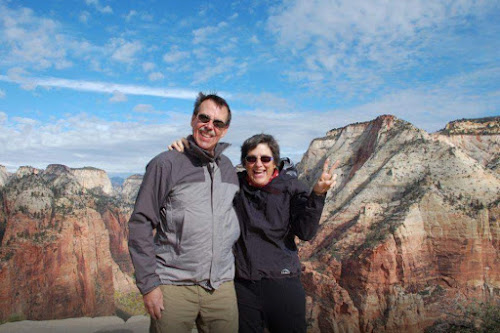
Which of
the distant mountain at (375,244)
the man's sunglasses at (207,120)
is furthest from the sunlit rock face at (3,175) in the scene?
the man's sunglasses at (207,120)

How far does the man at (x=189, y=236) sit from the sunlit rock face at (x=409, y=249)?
2043cm

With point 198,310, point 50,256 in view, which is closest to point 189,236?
point 198,310

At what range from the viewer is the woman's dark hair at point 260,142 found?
479 centimetres

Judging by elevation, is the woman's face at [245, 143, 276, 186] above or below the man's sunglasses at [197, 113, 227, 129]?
below

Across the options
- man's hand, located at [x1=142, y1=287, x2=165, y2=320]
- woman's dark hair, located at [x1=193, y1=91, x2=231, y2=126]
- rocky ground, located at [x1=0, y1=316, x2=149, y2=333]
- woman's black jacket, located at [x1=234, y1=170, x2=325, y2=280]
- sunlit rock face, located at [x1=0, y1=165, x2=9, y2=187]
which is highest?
sunlit rock face, located at [x1=0, y1=165, x2=9, y2=187]

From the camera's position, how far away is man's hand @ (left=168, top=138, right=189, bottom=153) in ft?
13.8

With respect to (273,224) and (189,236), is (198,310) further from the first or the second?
(273,224)

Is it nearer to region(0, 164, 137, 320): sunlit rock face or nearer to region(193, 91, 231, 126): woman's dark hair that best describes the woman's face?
region(193, 91, 231, 126): woman's dark hair

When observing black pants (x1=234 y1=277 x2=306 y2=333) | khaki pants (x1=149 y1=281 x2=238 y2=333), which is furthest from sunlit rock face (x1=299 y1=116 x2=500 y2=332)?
khaki pants (x1=149 y1=281 x2=238 y2=333)

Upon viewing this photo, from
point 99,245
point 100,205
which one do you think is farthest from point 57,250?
point 100,205

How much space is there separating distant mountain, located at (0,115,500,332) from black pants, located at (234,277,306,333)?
1973 centimetres

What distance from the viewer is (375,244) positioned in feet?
75.6

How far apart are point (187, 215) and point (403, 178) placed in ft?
93.0

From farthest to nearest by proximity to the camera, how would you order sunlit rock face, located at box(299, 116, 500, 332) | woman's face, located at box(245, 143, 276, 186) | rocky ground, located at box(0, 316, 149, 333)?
sunlit rock face, located at box(299, 116, 500, 332) → rocky ground, located at box(0, 316, 149, 333) → woman's face, located at box(245, 143, 276, 186)
